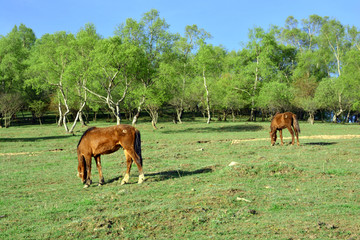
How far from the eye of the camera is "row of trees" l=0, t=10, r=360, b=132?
40.1 meters

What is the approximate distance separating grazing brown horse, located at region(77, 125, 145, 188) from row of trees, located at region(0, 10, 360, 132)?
26108mm

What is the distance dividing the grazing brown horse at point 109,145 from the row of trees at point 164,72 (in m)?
26.1

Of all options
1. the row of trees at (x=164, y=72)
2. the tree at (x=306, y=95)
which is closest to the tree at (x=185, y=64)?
the row of trees at (x=164, y=72)

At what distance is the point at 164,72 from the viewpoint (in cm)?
4206

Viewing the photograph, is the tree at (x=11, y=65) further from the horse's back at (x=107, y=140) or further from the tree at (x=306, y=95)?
the horse's back at (x=107, y=140)

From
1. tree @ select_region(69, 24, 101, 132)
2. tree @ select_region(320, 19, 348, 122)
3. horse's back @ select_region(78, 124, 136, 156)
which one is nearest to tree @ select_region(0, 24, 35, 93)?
tree @ select_region(69, 24, 101, 132)

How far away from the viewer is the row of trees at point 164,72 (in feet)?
132

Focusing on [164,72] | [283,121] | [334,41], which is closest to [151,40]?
[164,72]

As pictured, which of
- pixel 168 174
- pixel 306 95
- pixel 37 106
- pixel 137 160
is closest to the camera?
pixel 137 160

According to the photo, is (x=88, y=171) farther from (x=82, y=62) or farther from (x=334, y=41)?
(x=334, y=41)

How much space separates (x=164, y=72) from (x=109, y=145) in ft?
100

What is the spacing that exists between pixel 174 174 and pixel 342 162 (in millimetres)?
7985

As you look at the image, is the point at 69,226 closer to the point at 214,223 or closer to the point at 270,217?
the point at 214,223

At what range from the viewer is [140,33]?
4197 cm
